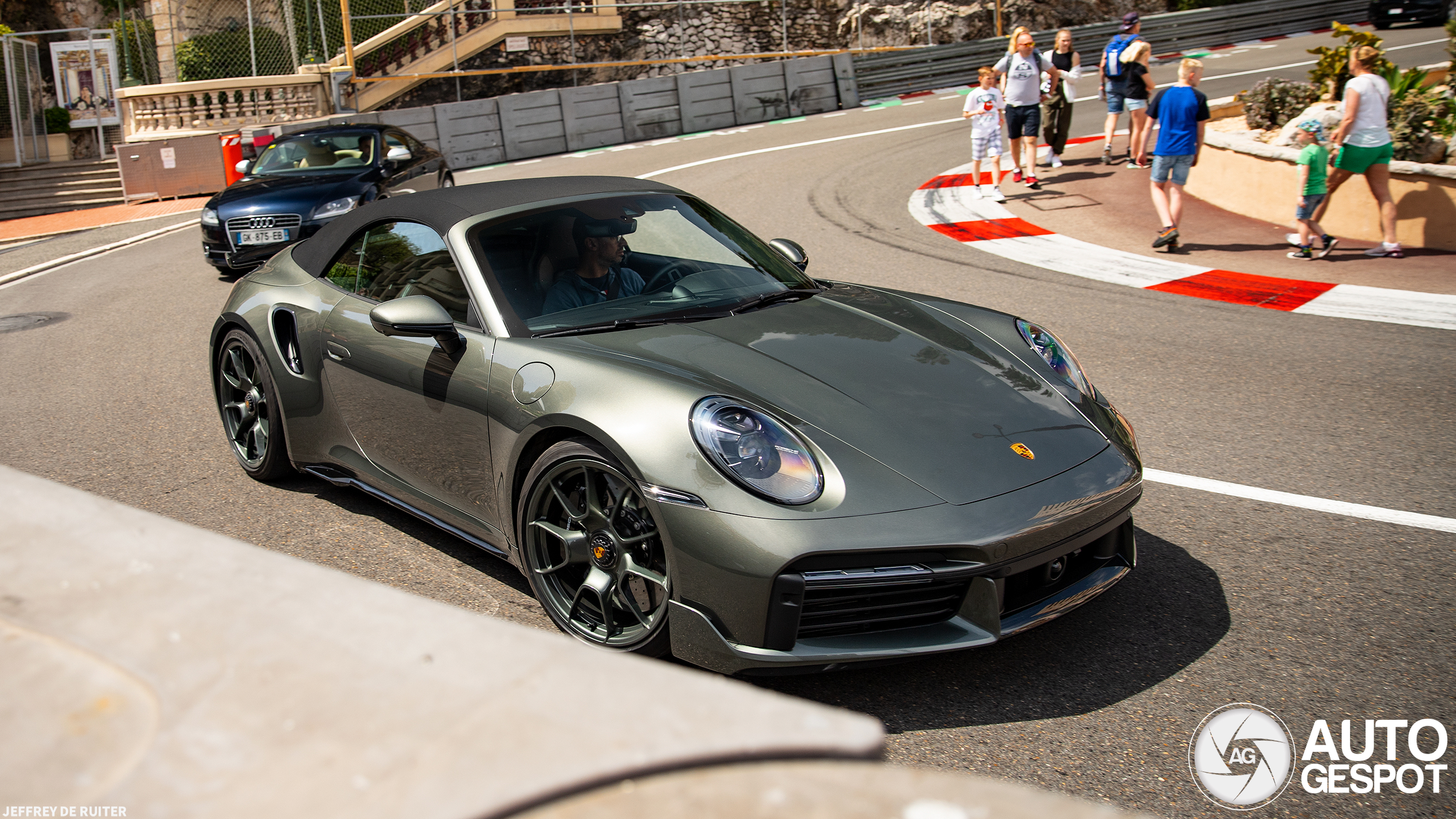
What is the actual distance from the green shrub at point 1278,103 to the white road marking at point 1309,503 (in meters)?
9.65

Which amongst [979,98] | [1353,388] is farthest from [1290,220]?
[1353,388]

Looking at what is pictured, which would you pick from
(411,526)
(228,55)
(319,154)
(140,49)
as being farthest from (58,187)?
(411,526)

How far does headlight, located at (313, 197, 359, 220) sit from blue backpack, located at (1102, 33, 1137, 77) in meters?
9.95

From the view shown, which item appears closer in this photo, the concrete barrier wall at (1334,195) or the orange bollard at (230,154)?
the concrete barrier wall at (1334,195)

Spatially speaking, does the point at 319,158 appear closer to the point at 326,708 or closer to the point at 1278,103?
the point at 1278,103

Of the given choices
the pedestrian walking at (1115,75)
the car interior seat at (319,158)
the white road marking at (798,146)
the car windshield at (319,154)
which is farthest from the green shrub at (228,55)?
the pedestrian walking at (1115,75)

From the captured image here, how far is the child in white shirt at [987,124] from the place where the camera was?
1274cm

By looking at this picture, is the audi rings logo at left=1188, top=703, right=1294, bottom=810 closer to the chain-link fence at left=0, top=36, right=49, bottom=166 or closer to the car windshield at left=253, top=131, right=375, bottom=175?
the car windshield at left=253, top=131, right=375, bottom=175

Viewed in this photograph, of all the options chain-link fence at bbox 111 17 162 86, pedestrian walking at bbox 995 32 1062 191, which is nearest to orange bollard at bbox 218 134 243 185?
chain-link fence at bbox 111 17 162 86

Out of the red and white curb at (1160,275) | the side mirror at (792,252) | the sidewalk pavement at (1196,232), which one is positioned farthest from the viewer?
the sidewalk pavement at (1196,232)

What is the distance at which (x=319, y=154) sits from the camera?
38.4ft

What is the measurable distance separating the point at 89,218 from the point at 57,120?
1028 centimetres

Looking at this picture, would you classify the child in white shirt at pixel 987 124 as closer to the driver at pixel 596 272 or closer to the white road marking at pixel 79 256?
the driver at pixel 596 272

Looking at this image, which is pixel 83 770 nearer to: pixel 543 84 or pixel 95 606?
pixel 95 606
